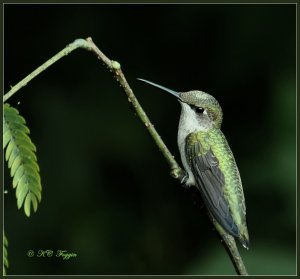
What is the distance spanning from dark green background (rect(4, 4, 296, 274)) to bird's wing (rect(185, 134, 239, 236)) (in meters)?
1.92

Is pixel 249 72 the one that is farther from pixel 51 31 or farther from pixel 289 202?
pixel 51 31

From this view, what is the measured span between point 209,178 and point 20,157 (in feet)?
7.24

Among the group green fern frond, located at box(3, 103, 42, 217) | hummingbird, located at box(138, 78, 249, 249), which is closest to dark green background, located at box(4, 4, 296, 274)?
hummingbird, located at box(138, 78, 249, 249)

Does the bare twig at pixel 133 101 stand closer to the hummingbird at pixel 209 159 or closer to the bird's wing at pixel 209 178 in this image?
the bird's wing at pixel 209 178

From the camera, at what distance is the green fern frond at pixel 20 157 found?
7.10 ft

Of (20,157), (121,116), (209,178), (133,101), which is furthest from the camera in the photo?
(121,116)

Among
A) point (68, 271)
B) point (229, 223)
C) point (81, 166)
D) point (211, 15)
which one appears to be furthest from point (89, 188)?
point (229, 223)

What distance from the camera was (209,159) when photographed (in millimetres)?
4340

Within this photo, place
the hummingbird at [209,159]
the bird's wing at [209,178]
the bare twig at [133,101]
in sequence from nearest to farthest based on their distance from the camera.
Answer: the bare twig at [133,101], the bird's wing at [209,178], the hummingbird at [209,159]

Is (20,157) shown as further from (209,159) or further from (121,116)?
(121,116)

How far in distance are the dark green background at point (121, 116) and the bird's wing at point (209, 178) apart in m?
1.92

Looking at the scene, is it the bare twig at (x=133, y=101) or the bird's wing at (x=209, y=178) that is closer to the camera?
the bare twig at (x=133, y=101)

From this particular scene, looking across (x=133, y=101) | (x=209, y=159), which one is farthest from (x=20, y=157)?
(x=209, y=159)

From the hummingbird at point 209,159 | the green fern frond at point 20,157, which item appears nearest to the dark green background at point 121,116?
the hummingbird at point 209,159
